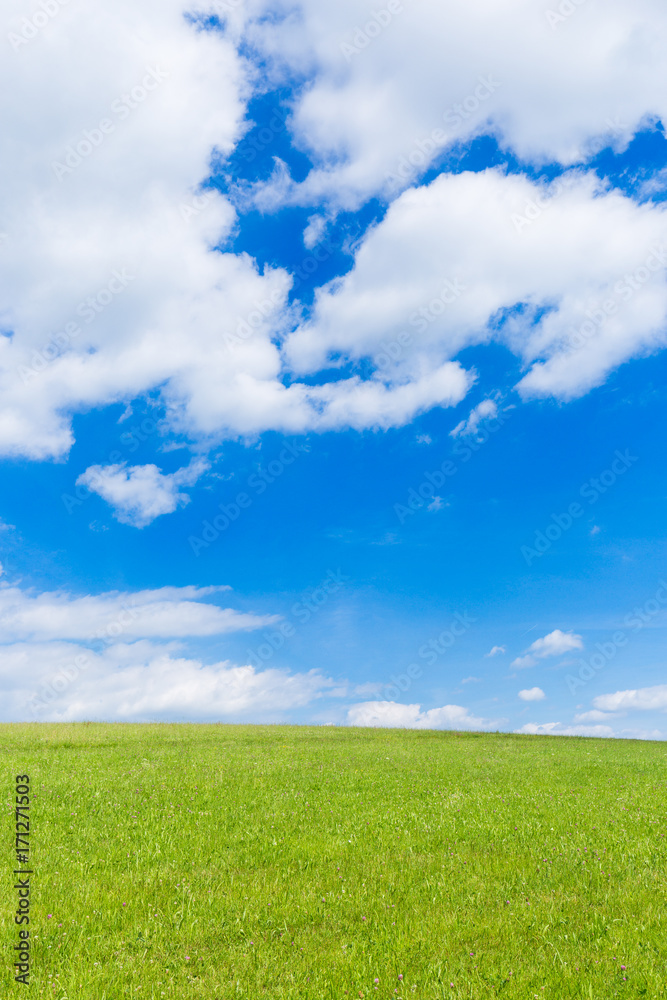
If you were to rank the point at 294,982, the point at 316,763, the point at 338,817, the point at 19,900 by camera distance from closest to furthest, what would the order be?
the point at 294,982, the point at 19,900, the point at 338,817, the point at 316,763

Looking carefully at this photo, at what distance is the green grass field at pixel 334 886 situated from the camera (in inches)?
382

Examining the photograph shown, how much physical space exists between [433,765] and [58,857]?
19215 mm

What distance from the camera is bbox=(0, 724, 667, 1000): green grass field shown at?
31.8 ft

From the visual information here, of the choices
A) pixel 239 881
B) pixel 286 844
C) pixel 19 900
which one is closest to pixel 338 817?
pixel 286 844

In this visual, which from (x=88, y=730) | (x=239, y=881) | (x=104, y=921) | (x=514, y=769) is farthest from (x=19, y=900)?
(x=88, y=730)

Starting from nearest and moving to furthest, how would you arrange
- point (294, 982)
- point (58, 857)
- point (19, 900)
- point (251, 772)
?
point (294, 982) < point (19, 900) < point (58, 857) < point (251, 772)

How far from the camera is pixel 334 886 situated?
1286 cm

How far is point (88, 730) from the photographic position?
40.6 meters

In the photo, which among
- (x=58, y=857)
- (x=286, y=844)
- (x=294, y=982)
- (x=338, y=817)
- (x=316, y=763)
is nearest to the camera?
(x=294, y=982)

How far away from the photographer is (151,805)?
18.6m

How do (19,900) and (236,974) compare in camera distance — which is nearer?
(236,974)

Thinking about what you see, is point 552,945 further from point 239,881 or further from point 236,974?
point 239,881

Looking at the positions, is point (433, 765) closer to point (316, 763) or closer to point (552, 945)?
point (316, 763)

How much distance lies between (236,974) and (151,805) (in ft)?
32.7
